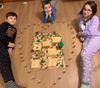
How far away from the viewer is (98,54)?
193cm

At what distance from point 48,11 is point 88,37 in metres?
0.48

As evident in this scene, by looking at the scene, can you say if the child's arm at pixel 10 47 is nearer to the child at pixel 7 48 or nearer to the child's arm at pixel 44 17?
the child at pixel 7 48

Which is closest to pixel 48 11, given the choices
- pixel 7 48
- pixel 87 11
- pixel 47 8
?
pixel 47 8

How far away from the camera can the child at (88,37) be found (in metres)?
1.73

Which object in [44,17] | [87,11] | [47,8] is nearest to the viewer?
[87,11]

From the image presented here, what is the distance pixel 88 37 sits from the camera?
78.6 inches

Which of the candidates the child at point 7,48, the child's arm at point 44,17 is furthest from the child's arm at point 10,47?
the child's arm at point 44,17

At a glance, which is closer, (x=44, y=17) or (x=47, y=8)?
(x=47, y=8)

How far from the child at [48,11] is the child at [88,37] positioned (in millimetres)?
294

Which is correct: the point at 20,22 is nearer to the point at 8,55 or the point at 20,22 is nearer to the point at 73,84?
the point at 8,55

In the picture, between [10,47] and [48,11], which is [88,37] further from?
[10,47]

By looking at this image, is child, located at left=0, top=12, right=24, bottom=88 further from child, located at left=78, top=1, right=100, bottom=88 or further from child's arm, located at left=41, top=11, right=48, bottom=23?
child, located at left=78, top=1, right=100, bottom=88

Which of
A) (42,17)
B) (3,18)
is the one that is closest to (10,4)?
(3,18)

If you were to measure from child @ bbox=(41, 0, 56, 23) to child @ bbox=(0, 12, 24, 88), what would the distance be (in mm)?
348
